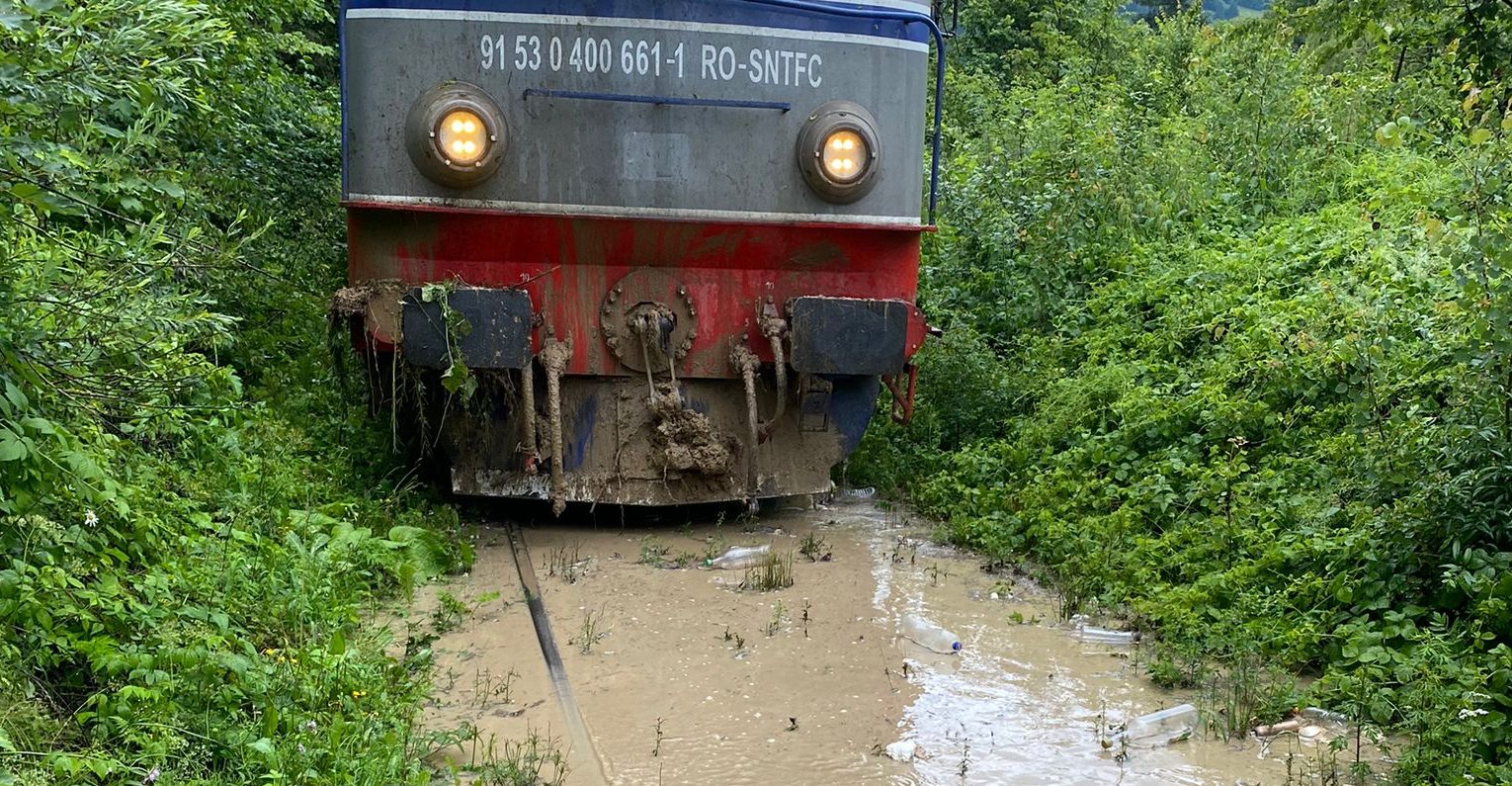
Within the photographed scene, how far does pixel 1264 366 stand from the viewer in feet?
21.6

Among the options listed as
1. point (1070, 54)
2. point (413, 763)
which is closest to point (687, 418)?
point (413, 763)

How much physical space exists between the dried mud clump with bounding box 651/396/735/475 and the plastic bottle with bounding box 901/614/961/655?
118 centimetres

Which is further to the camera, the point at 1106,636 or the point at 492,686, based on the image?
the point at 1106,636

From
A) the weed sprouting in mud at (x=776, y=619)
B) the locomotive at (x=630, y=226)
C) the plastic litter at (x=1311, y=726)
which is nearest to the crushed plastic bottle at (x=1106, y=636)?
the plastic litter at (x=1311, y=726)

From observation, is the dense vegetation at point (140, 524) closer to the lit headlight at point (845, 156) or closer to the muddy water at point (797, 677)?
the muddy water at point (797, 677)

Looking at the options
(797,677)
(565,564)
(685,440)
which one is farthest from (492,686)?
(685,440)

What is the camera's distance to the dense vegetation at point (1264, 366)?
15.7 ft

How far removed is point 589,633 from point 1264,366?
334 centimetres

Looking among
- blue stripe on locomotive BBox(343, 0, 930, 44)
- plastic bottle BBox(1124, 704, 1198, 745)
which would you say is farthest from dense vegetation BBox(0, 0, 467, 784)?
plastic bottle BBox(1124, 704, 1198, 745)

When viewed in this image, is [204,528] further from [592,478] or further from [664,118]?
[664,118]

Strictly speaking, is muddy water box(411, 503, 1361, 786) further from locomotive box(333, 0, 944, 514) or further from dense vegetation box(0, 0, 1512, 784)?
locomotive box(333, 0, 944, 514)

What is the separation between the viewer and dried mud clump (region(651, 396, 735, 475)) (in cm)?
620

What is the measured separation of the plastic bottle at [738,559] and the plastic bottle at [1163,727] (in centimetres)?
204

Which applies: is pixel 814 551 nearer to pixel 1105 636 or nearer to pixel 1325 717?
pixel 1105 636
